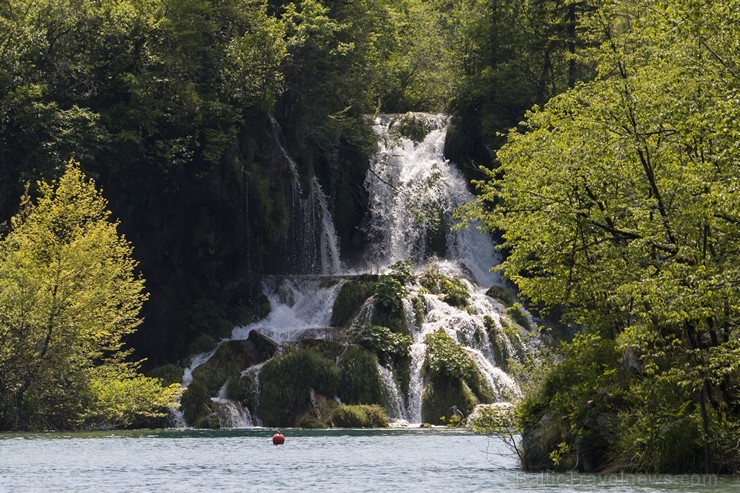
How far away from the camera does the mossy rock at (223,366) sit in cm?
4978

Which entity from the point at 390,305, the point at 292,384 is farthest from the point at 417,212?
the point at 292,384

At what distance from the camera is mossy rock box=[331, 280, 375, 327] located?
5391 cm

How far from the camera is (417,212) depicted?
61.3m

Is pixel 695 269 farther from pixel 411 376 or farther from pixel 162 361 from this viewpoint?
pixel 162 361

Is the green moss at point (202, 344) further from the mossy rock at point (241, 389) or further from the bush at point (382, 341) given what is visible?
the bush at point (382, 341)

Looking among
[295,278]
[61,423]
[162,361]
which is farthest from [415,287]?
[61,423]

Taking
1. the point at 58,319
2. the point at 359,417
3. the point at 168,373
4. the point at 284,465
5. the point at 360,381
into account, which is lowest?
the point at 284,465

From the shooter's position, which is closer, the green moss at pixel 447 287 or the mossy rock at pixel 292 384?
the mossy rock at pixel 292 384

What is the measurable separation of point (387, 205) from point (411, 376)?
14.4 meters

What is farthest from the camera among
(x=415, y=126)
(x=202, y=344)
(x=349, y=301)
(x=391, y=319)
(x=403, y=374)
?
(x=415, y=126)

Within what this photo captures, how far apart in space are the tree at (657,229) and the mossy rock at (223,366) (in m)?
26.1

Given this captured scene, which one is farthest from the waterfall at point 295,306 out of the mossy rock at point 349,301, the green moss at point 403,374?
the green moss at point 403,374

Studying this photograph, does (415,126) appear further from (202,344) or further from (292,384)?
(292,384)

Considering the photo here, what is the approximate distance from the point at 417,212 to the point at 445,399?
1466 cm
